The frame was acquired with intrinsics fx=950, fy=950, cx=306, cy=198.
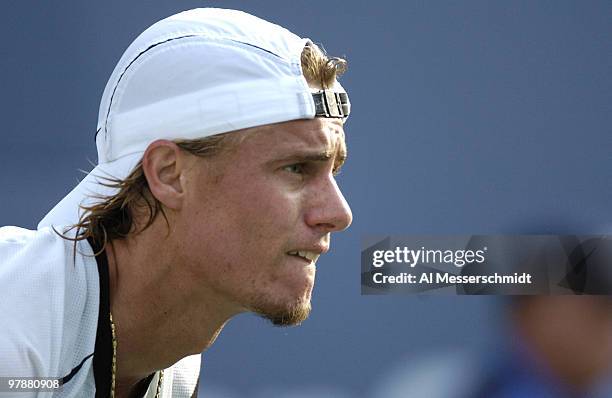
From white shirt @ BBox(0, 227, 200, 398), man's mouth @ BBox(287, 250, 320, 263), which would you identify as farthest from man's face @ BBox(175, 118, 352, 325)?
white shirt @ BBox(0, 227, 200, 398)

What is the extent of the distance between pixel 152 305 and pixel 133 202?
17 cm

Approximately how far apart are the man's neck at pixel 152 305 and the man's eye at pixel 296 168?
23 cm

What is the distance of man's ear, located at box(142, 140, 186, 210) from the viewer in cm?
154

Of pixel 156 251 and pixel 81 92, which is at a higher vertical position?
pixel 81 92

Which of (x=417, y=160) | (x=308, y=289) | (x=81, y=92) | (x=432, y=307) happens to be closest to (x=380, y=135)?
(x=417, y=160)

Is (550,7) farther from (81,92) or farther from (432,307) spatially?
(81,92)

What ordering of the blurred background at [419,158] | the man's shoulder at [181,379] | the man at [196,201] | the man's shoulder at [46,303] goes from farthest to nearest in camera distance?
the blurred background at [419,158]
the man's shoulder at [181,379]
the man at [196,201]
the man's shoulder at [46,303]

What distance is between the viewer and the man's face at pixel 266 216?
4.92 ft

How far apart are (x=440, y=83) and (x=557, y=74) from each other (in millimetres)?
335

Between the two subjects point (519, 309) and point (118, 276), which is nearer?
point (118, 276)

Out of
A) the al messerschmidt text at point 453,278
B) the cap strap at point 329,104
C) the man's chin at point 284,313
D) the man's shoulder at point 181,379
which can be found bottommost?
the man's shoulder at point 181,379

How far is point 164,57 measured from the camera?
155 cm

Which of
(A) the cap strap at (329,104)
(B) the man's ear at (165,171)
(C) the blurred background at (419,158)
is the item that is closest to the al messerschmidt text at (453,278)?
(C) the blurred background at (419,158)

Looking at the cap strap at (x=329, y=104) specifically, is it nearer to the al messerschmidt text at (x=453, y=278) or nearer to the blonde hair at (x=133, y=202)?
the blonde hair at (x=133, y=202)
